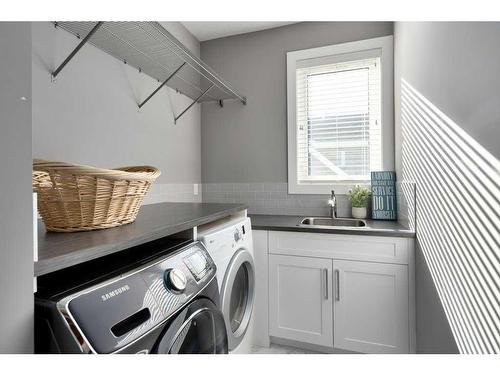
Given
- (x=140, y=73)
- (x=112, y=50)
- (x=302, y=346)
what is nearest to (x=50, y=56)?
(x=112, y=50)

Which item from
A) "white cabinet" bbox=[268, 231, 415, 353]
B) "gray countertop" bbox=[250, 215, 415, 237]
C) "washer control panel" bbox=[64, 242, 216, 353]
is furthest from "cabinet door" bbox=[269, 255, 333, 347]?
"washer control panel" bbox=[64, 242, 216, 353]

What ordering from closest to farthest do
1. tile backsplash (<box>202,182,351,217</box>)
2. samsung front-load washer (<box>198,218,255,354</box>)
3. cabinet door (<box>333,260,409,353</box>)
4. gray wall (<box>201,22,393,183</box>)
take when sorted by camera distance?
samsung front-load washer (<box>198,218,255,354</box>) → cabinet door (<box>333,260,409,353</box>) → tile backsplash (<box>202,182,351,217</box>) → gray wall (<box>201,22,393,183</box>)

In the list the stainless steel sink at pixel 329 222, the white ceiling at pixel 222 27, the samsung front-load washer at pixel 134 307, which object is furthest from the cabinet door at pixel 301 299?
the white ceiling at pixel 222 27

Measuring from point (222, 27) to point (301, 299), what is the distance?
234 cm

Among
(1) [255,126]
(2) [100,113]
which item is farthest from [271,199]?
(2) [100,113]

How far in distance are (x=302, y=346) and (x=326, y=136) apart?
1.64m

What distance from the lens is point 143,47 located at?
5.25 feet

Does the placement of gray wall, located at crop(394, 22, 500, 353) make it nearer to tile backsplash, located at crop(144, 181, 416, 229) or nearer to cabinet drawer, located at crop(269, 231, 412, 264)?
cabinet drawer, located at crop(269, 231, 412, 264)

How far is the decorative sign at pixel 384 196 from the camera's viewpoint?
204 centimetres

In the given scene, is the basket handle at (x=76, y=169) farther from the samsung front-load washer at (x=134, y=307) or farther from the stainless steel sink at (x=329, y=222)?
the stainless steel sink at (x=329, y=222)

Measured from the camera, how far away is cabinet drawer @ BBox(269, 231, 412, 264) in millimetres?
1623

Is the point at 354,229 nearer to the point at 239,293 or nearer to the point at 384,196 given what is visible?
the point at 384,196

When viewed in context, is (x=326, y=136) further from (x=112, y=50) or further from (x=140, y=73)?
(x=112, y=50)

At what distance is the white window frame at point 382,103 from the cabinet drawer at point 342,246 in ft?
2.06
